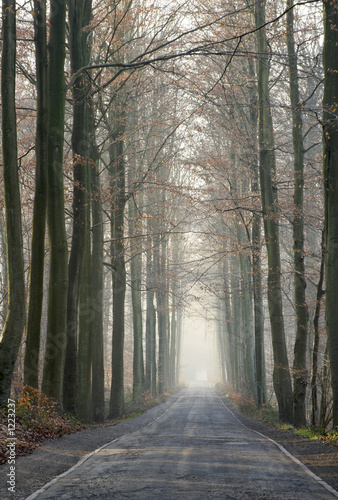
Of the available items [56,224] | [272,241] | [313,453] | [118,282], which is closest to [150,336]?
[118,282]

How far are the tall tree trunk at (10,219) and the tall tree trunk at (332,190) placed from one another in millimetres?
6261

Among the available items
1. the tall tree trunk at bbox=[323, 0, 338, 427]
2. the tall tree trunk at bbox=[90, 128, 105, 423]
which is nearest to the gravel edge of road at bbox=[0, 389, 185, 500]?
the tall tree trunk at bbox=[90, 128, 105, 423]

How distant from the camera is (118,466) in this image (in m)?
7.58

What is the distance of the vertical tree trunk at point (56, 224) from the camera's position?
39.6 feet

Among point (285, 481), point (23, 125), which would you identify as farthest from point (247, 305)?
point (285, 481)

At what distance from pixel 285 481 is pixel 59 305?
23.0 feet

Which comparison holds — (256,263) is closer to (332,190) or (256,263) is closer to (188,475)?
(332,190)

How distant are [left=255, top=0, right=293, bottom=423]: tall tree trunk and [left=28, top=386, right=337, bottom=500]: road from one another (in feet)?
18.0

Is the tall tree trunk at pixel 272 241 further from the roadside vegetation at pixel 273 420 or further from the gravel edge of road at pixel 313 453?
the gravel edge of road at pixel 313 453

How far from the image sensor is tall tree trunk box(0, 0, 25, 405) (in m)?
9.92

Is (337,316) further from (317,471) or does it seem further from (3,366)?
(3,366)

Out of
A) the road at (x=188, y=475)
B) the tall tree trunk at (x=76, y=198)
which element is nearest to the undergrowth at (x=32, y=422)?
the road at (x=188, y=475)

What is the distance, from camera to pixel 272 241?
16453 mm

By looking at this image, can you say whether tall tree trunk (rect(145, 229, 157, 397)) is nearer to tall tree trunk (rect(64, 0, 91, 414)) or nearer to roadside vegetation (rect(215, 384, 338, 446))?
roadside vegetation (rect(215, 384, 338, 446))
